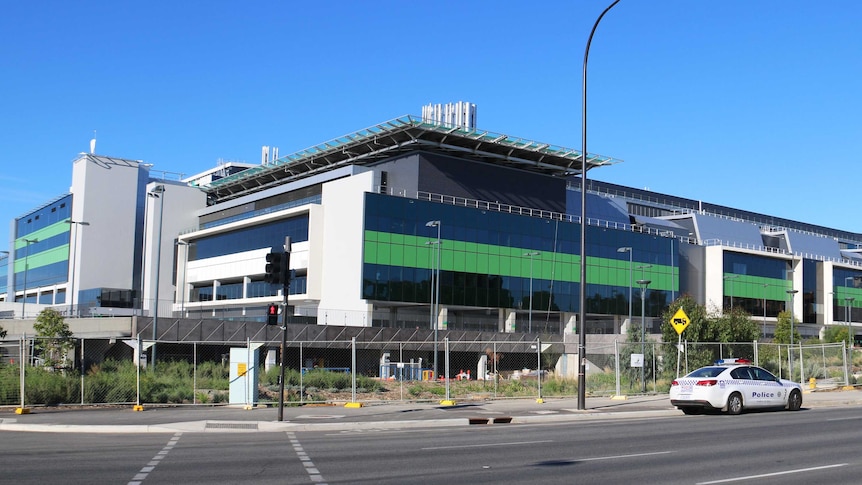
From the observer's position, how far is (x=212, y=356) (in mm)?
60312

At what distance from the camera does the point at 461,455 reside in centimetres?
1523

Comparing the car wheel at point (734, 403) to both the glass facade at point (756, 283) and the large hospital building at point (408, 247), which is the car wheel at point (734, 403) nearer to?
the large hospital building at point (408, 247)

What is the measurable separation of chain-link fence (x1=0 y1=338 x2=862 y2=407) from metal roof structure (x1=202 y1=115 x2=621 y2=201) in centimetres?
1744

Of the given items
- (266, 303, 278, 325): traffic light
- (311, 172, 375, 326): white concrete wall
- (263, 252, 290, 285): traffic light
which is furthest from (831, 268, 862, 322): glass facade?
(263, 252, 290, 285): traffic light

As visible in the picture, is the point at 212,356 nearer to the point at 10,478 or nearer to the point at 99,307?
the point at 99,307

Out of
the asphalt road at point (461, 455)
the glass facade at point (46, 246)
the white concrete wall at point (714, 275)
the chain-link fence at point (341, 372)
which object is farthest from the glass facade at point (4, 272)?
the asphalt road at point (461, 455)

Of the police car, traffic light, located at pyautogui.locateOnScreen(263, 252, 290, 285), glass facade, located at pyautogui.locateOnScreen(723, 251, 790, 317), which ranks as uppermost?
glass facade, located at pyautogui.locateOnScreen(723, 251, 790, 317)

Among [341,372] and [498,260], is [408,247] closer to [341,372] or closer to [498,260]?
[498,260]

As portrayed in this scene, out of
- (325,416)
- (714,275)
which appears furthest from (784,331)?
(325,416)

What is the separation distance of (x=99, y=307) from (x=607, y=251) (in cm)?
4793

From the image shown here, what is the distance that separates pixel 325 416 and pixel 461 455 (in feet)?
32.5

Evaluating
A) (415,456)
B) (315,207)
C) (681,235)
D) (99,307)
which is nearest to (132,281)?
(99,307)

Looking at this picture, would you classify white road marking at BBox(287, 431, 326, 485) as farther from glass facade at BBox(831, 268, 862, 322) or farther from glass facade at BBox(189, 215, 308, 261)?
glass facade at BBox(831, 268, 862, 322)

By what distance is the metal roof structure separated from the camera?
235ft
